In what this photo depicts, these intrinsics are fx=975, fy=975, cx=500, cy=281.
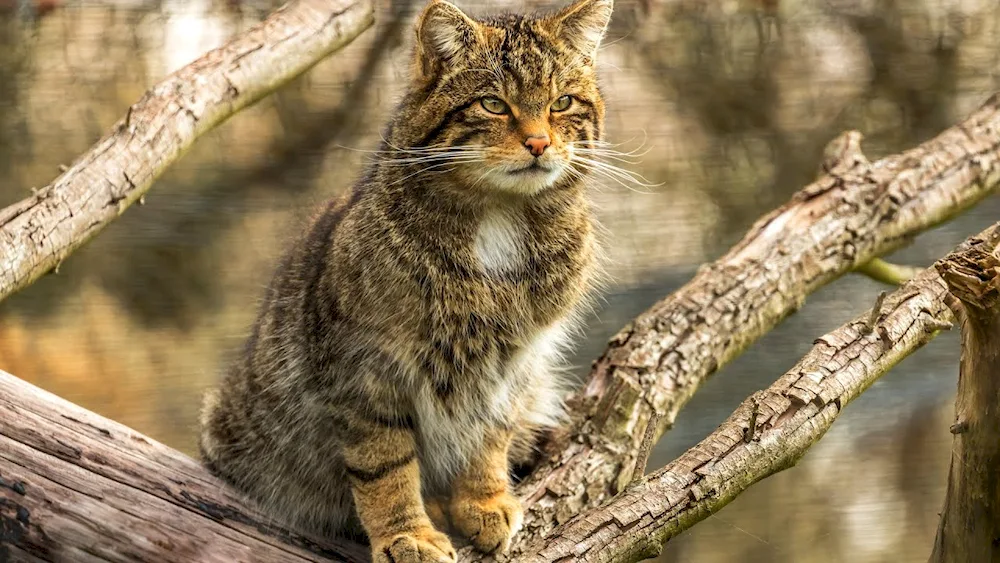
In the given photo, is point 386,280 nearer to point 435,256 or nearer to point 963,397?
point 435,256

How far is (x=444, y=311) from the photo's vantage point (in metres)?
2.08

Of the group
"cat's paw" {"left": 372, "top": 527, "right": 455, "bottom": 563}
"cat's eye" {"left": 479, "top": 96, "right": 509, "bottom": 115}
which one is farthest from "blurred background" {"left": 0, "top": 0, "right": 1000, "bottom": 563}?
"cat's paw" {"left": 372, "top": 527, "right": 455, "bottom": 563}

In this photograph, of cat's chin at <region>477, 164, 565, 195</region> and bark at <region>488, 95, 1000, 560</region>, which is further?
bark at <region>488, 95, 1000, 560</region>

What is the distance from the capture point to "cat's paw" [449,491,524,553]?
2111 millimetres

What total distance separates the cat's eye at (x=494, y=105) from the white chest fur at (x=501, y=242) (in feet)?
0.73

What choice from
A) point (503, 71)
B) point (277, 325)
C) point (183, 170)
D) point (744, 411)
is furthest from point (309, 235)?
point (183, 170)

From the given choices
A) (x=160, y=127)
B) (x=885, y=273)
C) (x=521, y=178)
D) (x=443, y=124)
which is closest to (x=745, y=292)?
(x=885, y=273)

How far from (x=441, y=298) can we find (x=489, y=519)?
496 millimetres

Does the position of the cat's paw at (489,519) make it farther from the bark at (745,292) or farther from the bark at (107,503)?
the bark at (107,503)

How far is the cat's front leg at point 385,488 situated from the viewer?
6.72ft

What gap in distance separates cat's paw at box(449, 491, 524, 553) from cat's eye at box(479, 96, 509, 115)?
0.86m

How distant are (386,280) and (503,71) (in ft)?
1.65

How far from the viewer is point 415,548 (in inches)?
78.2

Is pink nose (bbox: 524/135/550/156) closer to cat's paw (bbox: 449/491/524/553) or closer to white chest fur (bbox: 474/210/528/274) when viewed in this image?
white chest fur (bbox: 474/210/528/274)
